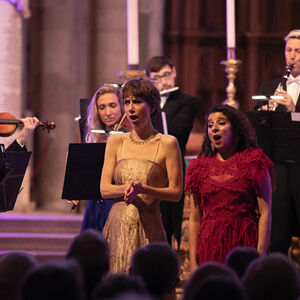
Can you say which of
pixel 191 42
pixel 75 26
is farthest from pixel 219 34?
pixel 75 26

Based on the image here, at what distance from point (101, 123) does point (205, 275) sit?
2.68 meters

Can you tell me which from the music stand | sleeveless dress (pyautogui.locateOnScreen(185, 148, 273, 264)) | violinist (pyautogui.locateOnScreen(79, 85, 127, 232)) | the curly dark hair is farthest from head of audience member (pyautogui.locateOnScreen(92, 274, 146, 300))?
the music stand

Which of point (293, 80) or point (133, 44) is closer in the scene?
point (133, 44)

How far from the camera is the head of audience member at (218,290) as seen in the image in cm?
173

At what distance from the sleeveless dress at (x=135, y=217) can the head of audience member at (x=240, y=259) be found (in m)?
1.40

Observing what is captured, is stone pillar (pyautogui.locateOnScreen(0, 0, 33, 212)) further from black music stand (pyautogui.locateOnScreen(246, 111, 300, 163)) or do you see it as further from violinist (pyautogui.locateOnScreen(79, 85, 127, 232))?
black music stand (pyautogui.locateOnScreen(246, 111, 300, 163))

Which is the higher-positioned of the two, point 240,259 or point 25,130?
point 25,130

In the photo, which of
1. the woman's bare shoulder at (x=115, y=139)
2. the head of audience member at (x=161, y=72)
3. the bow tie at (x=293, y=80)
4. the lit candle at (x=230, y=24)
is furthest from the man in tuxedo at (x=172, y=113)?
the woman's bare shoulder at (x=115, y=139)

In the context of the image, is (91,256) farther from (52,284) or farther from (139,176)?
(139,176)

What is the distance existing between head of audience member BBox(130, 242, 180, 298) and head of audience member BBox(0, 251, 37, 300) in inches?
12.0

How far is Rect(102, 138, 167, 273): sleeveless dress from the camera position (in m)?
3.52

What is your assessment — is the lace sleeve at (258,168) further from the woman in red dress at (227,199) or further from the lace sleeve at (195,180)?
the lace sleeve at (195,180)

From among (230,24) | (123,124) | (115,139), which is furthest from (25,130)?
(230,24)

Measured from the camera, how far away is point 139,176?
3.52 m
